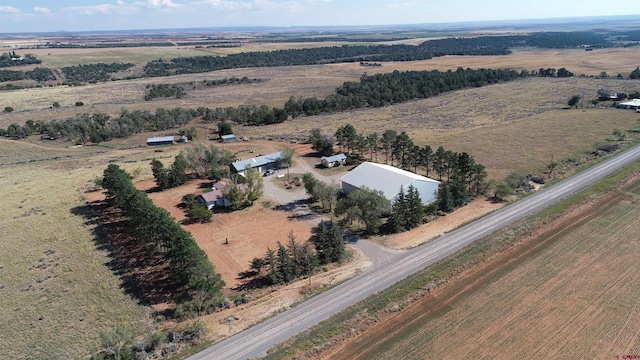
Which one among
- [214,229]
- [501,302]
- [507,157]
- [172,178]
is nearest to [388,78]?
[507,157]

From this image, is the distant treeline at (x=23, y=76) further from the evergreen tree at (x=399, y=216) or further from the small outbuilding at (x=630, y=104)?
the small outbuilding at (x=630, y=104)

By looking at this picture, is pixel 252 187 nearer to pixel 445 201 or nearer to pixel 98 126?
pixel 445 201

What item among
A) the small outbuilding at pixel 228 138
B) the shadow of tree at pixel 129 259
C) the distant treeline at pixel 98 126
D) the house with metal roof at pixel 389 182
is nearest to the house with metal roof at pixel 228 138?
the small outbuilding at pixel 228 138

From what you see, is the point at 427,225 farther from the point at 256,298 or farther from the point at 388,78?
the point at 388,78

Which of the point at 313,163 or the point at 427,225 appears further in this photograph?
the point at 313,163

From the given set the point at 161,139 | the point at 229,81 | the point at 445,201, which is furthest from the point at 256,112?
the point at 229,81

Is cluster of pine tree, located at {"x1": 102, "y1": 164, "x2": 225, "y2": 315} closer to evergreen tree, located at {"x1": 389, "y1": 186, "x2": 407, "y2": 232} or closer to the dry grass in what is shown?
the dry grass

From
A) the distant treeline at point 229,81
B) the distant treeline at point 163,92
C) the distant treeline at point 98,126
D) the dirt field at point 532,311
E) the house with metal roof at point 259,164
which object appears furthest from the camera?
the distant treeline at point 229,81
